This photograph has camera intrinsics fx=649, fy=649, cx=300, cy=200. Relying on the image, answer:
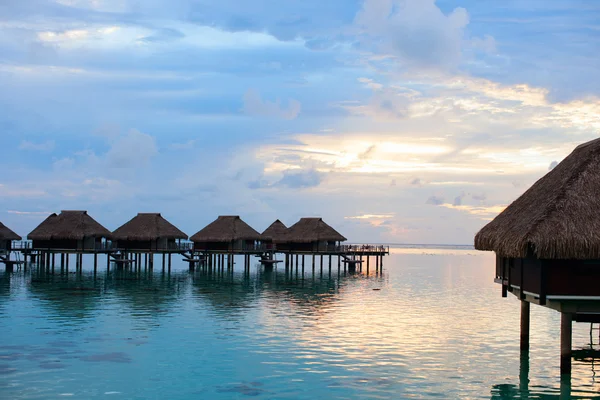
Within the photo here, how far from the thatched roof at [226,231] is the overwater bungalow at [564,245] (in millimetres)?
44098

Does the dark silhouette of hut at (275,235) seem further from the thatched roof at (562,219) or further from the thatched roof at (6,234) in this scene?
the thatched roof at (562,219)

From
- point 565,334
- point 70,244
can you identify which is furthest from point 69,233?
point 565,334

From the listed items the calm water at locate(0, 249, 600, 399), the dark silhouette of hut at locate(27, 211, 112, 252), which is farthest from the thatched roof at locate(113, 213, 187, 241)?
the calm water at locate(0, 249, 600, 399)

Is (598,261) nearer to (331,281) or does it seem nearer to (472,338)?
(472,338)

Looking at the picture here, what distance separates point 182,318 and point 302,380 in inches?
490

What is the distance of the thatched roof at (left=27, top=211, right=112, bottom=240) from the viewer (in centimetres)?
5697

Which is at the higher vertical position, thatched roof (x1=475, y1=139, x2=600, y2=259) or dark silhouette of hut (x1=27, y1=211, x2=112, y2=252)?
thatched roof (x1=475, y1=139, x2=600, y2=259)

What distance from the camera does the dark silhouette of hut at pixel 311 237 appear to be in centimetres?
6538

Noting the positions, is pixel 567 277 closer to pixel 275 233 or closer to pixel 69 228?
pixel 69 228

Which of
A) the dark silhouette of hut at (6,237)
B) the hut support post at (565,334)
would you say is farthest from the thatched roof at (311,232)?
the hut support post at (565,334)

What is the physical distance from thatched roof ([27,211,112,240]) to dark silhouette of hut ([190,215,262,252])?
8.76 m

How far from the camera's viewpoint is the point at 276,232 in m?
68.6

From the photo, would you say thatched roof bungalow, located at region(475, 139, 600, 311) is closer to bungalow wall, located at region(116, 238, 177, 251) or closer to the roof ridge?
the roof ridge

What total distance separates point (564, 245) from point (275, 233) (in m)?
53.0
